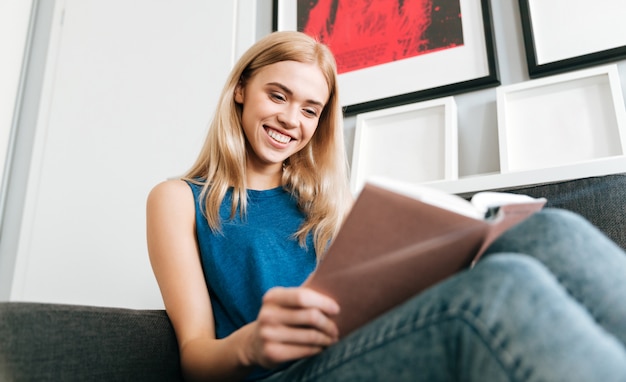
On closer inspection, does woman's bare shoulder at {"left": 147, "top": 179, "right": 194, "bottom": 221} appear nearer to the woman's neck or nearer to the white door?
the woman's neck

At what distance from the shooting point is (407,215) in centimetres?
53

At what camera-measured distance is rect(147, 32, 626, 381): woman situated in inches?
17.0

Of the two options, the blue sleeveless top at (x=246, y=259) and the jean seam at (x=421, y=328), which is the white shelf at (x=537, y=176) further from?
the jean seam at (x=421, y=328)

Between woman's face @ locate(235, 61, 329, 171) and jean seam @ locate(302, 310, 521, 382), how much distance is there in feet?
2.23

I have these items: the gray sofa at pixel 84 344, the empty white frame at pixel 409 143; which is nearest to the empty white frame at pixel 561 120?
the empty white frame at pixel 409 143

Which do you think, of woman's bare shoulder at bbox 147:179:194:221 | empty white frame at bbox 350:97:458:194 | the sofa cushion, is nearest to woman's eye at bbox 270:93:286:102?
woman's bare shoulder at bbox 147:179:194:221

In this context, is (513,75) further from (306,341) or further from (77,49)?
(77,49)

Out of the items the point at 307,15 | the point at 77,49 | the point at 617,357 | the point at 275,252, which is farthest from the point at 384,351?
the point at 77,49

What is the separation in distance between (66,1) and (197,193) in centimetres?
169

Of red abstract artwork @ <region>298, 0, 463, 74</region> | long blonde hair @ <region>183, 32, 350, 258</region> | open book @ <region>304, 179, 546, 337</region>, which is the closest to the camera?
open book @ <region>304, 179, 546, 337</region>

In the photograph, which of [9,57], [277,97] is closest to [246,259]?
[277,97]

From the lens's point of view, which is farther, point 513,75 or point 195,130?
point 195,130

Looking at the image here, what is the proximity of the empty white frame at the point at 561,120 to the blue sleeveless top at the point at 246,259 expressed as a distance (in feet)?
2.03

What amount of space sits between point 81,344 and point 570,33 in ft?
4.45
